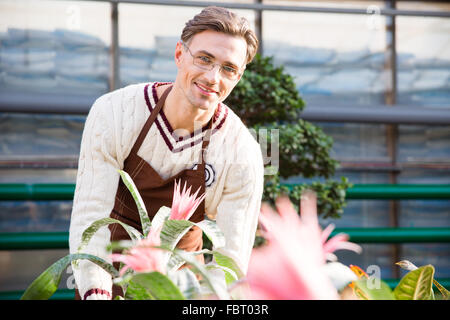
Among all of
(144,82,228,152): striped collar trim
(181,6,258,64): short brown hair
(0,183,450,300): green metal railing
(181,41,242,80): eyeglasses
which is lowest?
(0,183,450,300): green metal railing

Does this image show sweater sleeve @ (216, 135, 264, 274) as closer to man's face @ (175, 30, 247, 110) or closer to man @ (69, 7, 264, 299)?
man @ (69, 7, 264, 299)

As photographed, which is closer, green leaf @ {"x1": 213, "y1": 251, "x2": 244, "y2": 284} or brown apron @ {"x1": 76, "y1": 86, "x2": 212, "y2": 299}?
green leaf @ {"x1": 213, "y1": 251, "x2": 244, "y2": 284}

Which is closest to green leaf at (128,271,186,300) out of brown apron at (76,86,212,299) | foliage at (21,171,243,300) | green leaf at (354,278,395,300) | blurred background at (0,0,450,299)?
foliage at (21,171,243,300)

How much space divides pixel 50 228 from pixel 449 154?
3496 millimetres

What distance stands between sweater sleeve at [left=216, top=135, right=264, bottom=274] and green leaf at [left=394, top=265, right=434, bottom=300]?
676 mm

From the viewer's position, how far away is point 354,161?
4.32 meters

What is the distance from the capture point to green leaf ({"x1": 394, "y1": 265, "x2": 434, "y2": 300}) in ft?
0.98

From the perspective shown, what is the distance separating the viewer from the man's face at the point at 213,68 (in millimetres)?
936

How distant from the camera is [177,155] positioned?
1066 mm

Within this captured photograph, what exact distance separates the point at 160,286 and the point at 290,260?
8cm

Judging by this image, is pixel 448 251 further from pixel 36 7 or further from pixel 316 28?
pixel 36 7

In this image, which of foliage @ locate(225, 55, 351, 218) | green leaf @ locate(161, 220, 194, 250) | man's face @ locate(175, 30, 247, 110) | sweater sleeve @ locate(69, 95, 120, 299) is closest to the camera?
green leaf @ locate(161, 220, 194, 250)

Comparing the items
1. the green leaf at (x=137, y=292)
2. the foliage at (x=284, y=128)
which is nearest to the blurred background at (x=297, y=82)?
the foliage at (x=284, y=128)
